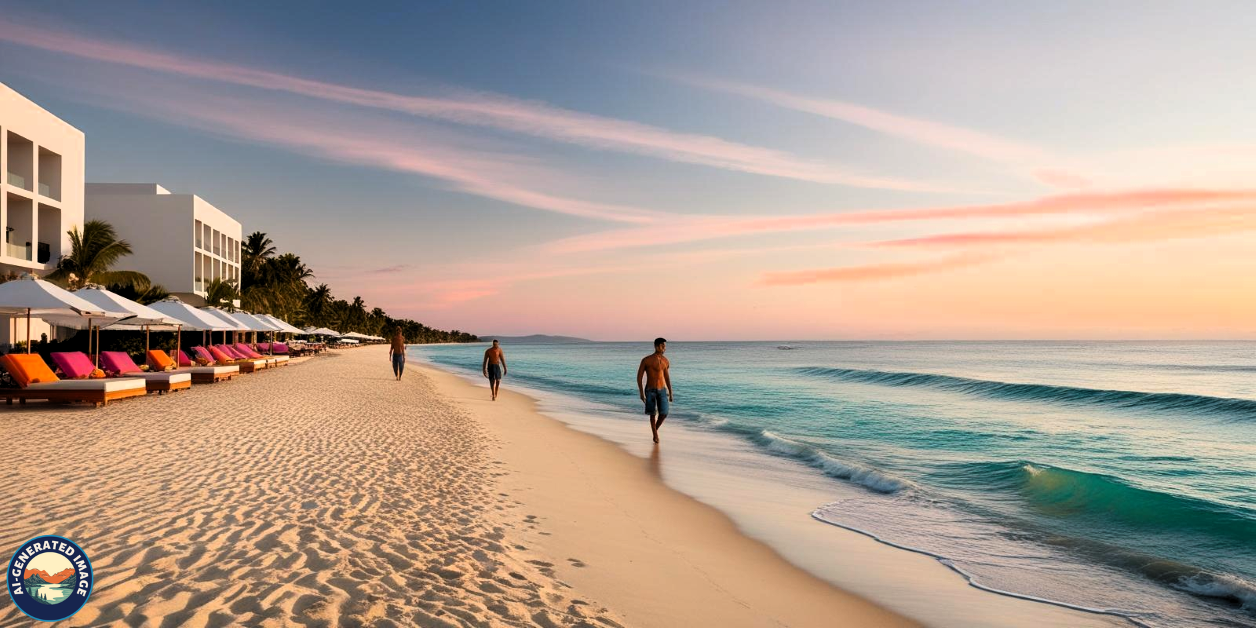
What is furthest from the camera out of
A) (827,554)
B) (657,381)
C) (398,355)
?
(398,355)

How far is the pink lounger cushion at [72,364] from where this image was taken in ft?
46.9

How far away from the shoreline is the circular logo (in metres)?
2.74

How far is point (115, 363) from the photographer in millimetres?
16562

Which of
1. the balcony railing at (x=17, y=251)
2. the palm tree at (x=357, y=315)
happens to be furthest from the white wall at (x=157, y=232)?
the palm tree at (x=357, y=315)

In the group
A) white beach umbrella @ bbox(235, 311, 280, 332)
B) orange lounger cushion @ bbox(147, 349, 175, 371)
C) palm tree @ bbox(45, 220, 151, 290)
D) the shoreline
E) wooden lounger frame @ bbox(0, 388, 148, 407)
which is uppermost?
palm tree @ bbox(45, 220, 151, 290)

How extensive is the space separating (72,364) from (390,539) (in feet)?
44.5

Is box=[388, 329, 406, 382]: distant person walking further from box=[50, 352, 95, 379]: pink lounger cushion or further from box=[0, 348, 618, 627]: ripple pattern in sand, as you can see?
box=[0, 348, 618, 627]: ripple pattern in sand

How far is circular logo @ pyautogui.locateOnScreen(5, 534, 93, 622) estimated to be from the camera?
341 cm

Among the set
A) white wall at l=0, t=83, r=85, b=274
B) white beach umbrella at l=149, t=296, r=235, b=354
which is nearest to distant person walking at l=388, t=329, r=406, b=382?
white beach umbrella at l=149, t=296, r=235, b=354

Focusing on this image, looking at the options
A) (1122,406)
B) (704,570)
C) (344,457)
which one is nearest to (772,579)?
(704,570)

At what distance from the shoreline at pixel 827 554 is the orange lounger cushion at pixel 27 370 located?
956 cm

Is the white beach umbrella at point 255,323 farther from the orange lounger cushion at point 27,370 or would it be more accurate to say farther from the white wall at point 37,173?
the orange lounger cushion at point 27,370

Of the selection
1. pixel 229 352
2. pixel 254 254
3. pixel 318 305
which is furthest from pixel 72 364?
pixel 318 305

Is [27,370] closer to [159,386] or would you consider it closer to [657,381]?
[159,386]
